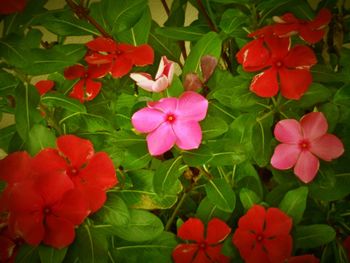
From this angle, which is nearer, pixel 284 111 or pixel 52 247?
pixel 52 247

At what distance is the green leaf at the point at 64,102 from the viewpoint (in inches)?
26.1

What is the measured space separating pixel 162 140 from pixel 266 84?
20 centimetres

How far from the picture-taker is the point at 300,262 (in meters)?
0.65

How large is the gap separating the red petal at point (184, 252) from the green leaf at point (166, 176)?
123 mm

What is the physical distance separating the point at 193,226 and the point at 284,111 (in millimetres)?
270

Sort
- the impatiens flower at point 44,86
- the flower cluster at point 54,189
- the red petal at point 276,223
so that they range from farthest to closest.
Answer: the impatiens flower at point 44,86
the red petal at point 276,223
the flower cluster at point 54,189

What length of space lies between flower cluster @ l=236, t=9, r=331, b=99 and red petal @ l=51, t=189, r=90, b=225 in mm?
327

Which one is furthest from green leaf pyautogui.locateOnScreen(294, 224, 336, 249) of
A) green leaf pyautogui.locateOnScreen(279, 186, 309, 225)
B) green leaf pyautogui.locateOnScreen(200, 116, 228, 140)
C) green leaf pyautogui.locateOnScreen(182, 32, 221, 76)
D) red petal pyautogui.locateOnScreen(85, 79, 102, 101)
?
red petal pyautogui.locateOnScreen(85, 79, 102, 101)

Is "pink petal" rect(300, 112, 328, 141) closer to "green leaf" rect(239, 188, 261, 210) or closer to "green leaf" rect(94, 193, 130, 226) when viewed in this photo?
"green leaf" rect(239, 188, 261, 210)

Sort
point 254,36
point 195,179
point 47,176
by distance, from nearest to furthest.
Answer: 1. point 47,176
2. point 254,36
3. point 195,179

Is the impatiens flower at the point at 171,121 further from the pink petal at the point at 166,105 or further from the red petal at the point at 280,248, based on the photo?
the red petal at the point at 280,248

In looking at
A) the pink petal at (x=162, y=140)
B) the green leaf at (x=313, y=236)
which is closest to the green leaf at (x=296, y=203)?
the green leaf at (x=313, y=236)

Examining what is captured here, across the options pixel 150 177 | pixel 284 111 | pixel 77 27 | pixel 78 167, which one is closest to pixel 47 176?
pixel 78 167

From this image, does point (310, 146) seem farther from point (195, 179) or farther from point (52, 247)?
point (52, 247)
